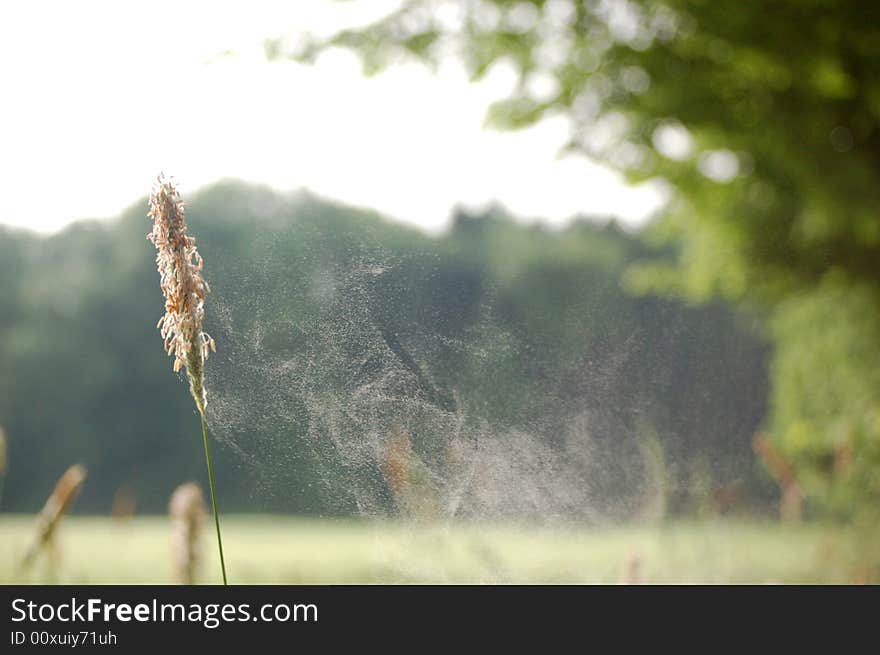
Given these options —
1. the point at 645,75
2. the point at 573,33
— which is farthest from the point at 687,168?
the point at 573,33

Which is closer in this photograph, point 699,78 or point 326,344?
point 326,344

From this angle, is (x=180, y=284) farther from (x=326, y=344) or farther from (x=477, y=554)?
(x=477, y=554)

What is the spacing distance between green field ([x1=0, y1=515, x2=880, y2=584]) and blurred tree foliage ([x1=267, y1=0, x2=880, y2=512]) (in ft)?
1.85

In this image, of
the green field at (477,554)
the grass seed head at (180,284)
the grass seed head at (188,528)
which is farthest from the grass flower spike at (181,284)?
the green field at (477,554)

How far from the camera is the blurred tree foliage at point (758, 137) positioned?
4.38m

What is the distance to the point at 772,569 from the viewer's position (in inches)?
167

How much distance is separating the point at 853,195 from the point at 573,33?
5.51ft

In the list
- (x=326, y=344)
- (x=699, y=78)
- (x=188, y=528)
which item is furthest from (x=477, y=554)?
(x=699, y=78)

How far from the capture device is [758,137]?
4668 millimetres

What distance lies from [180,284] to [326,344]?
678 millimetres

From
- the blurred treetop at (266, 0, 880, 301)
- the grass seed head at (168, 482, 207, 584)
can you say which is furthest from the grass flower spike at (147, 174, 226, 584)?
the blurred treetop at (266, 0, 880, 301)

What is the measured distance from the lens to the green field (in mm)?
2074

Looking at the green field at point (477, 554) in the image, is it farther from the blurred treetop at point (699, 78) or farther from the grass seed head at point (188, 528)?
the blurred treetop at point (699, 78)
